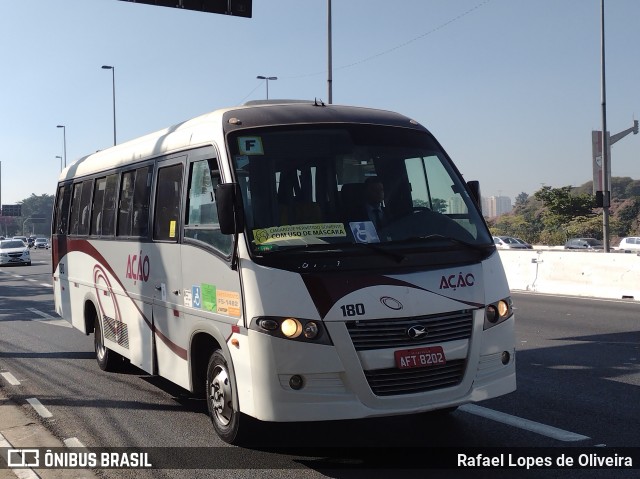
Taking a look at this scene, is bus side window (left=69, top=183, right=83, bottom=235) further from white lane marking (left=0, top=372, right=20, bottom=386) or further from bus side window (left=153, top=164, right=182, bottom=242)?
bus side window (left=153, top=164, right=182, bottom=242)

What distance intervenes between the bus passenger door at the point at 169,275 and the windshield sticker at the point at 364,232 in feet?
6.17

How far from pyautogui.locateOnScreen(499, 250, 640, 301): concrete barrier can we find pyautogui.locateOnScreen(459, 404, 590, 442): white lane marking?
1144 cm

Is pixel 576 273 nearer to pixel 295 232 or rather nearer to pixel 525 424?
pixel 525 424

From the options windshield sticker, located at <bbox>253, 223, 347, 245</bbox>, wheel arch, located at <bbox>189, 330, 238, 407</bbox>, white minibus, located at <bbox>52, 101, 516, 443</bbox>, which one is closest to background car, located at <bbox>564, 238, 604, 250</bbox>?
white minibus, located at <bbox>52, 101, 516, 443</bbox>

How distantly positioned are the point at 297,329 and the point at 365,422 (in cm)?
192

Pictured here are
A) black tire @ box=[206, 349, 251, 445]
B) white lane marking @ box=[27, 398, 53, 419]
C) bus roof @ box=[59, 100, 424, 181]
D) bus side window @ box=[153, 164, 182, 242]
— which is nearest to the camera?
black tire @ box=[206, 349, 251, 445]

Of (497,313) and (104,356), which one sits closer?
(497,313)

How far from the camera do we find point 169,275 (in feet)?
23.1

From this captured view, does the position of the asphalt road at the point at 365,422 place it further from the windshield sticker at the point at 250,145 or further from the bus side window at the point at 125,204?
the windshield sticker at the point at 250,145

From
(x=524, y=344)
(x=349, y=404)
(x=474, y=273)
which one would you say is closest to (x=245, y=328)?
(x=349, y=404)

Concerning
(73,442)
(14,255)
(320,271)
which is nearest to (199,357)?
(73,442)

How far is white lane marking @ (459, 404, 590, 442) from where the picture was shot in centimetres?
598

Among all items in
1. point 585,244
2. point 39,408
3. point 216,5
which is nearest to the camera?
point 39,408

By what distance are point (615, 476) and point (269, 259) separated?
2789 mm
